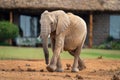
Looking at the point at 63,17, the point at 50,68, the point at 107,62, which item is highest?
the point at 63,17

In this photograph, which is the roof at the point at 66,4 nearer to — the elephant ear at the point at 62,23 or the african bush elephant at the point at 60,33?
the african bush elephant at the point at 60,33

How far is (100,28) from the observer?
118 feet

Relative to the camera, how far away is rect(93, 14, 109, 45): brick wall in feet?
117

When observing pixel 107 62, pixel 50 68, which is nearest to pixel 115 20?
pixel 107 62

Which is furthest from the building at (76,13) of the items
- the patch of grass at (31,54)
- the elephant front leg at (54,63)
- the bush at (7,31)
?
the elephant front leg at (54,63)

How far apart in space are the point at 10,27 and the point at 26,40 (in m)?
2.10

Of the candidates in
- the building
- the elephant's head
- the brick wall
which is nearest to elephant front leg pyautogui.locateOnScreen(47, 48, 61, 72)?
the elephant's head

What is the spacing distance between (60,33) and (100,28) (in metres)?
22.2

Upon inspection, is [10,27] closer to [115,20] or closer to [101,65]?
[115,20]

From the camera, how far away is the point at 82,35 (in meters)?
14.9

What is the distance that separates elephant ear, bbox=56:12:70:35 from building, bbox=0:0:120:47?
18.8m

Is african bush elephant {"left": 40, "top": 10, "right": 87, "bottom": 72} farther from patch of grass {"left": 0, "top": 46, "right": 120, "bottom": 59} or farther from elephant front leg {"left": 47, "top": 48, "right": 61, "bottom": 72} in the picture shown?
patch of grass {"left": 0, "top": 46, "right": 120, "bottom": 59}

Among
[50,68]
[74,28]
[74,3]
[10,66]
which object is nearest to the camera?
[50,68]

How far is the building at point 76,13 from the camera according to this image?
3309 centimetres
